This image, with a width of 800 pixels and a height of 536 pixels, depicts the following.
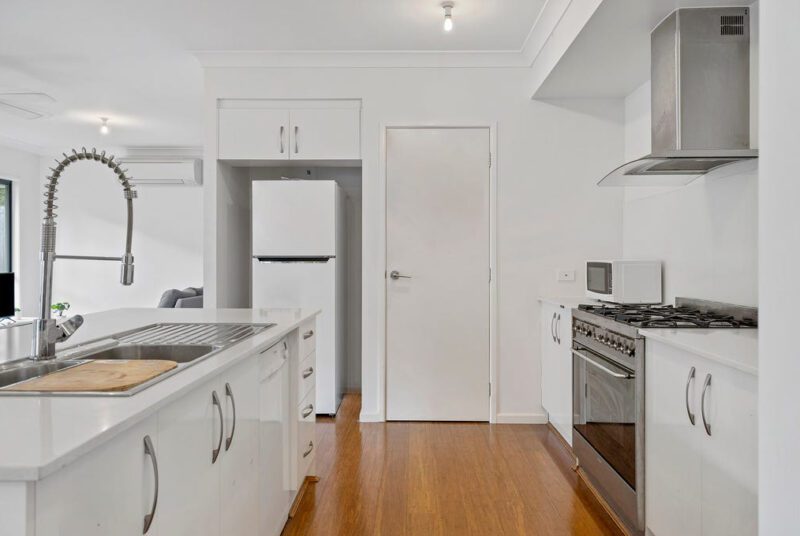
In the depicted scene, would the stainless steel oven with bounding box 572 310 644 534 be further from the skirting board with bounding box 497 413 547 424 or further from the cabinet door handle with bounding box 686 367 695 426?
the skirting board with bounding box 497 413 547 424

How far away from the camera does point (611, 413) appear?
2.32 meters

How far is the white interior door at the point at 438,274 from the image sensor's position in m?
3.84

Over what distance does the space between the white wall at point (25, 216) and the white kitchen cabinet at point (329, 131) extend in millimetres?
4692

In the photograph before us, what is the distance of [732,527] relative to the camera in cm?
147

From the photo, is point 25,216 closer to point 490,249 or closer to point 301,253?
point 301,253

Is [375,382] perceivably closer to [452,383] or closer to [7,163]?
[452,383]

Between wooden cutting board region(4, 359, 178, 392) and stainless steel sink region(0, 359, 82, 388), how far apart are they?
81 millimetres

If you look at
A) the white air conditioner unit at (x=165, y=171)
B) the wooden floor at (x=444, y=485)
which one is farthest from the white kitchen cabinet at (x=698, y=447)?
the white air conditioner unit at (x=165, y=171)

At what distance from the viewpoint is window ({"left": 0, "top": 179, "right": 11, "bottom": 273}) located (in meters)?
6.49

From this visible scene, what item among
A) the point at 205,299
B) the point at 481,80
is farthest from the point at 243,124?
the point at 481,80

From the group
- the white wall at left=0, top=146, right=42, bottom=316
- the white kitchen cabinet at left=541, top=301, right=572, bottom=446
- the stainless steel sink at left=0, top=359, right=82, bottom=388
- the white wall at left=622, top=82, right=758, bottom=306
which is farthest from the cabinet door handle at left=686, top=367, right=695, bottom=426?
the white wall at left=0, top=146, right=42, bottom=316

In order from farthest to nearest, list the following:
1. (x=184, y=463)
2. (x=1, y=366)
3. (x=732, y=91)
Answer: (x=732, y=91) → (x=1, y=366) → (x=184, y=463)

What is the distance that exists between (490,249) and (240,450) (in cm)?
260

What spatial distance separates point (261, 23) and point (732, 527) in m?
3.43
